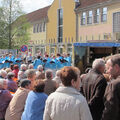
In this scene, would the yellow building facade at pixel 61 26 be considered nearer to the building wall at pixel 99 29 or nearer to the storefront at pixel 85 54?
the building wall at pixel 99 29

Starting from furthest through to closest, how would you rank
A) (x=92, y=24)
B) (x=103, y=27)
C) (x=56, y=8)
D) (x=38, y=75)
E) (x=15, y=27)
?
(x=56, y=8) < (x=15, y=27) < (x=92, y=24) < (x=103, y=27) < (x=38, y=75)

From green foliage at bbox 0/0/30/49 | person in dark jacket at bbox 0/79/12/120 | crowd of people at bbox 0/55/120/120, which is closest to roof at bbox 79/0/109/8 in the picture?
green foliage at bbox 0/0/30/49

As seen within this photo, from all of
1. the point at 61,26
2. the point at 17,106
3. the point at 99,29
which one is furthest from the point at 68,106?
the point at 61,26

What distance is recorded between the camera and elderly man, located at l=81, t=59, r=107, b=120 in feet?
13.4

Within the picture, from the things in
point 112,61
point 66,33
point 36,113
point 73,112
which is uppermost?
point 66,33

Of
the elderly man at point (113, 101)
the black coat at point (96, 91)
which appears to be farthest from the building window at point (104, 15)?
the elderly man at point (113, 101)

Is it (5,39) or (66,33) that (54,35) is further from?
(5,39)

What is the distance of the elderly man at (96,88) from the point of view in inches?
161

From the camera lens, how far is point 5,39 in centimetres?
3344

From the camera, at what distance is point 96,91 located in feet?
13.5

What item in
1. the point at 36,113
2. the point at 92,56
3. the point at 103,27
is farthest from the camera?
the point at 103,27

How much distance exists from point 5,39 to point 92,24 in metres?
12.1

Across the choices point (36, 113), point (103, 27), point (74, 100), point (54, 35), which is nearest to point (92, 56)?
point (36, 113)

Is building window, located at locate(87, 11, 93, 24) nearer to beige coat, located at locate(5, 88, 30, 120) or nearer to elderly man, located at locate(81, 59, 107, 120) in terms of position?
beige coat, located at locate(5, 88, 30, 120)
